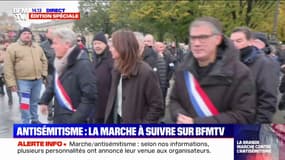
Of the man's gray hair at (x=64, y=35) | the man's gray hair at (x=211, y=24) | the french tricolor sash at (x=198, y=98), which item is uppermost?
the man's gray hair at (x=211, y=24)

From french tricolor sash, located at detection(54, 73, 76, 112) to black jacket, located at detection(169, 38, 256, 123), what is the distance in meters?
1.17

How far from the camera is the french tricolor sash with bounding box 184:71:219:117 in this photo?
9.55 feet

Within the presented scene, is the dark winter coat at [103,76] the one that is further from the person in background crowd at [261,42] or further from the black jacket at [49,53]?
the black jacket at [49,53]

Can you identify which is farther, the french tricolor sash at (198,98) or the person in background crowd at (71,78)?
the person in background crowd at (71,78)

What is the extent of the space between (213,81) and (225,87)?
0.08 metres

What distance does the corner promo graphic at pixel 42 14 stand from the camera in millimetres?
3748

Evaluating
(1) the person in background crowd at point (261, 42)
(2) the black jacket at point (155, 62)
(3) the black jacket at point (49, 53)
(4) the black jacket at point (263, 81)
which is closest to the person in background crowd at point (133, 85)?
(4) the black jacket at point (263, 81)

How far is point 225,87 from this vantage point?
9.37ft

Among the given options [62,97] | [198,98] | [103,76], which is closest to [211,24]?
[198,98]

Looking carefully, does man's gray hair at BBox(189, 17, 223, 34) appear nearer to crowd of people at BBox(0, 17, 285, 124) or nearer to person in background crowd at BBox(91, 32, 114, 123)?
crowd of people at BBox(0, 17, 285, 124)

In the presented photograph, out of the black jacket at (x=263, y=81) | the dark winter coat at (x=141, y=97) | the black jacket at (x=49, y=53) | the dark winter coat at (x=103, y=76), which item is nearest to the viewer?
the black jacket at (x=263, y=81)

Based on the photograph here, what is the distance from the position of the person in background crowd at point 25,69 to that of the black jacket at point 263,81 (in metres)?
3.53

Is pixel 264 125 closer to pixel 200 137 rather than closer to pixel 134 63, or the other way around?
pixel 200 137

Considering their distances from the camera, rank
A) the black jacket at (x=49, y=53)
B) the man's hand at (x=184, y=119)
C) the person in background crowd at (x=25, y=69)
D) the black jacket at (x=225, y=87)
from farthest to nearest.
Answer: the black jacket at (x=49, y=53) < the person in background crowd at (x=25, y=69) < the man's hand at (x=184, y=119) < the black jacket at (x=225, y=87)
